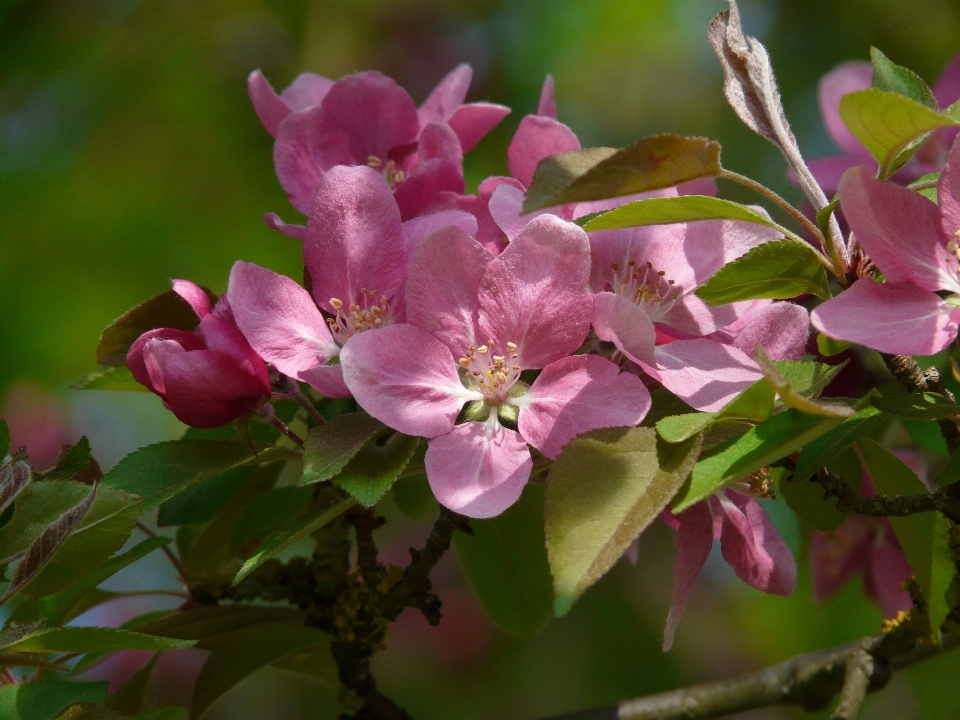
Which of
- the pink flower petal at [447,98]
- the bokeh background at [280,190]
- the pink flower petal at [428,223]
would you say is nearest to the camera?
the pink flower petal at [428,223]

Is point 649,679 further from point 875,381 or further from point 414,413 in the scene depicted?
point 414,413

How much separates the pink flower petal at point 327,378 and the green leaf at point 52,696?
36 centimetres

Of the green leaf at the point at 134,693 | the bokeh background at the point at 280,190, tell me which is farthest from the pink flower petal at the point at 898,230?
the bokeh background at the point at 280,190

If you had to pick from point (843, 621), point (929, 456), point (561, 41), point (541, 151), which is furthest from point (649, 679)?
point (541, 151)

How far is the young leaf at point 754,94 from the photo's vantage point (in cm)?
80

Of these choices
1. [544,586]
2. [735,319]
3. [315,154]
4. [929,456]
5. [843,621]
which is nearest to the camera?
[735,319]

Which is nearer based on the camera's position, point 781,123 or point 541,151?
point 781,123

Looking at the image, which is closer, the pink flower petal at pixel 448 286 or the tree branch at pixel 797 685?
the pink flower petal at pixel 448 286

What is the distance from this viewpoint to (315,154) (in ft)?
3.25

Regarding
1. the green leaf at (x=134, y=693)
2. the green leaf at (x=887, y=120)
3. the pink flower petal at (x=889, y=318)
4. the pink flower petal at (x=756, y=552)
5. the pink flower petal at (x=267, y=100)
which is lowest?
the green leaf at (x=134, y=693)

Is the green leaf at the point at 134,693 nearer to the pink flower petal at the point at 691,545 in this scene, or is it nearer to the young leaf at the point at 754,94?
the pink flower petal at the point at 691,545

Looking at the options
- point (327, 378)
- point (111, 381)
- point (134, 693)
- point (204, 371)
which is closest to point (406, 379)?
point (327, 378)

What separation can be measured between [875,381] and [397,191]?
0.71 metres

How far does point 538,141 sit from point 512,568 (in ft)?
1.68
